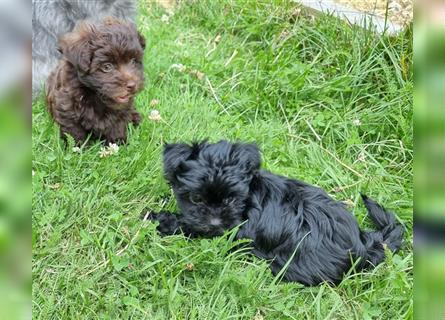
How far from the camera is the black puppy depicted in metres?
2.86

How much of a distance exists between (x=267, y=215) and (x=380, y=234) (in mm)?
652

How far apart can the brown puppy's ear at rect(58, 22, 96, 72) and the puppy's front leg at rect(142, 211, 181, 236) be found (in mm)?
1018

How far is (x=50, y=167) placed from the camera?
3504 mm

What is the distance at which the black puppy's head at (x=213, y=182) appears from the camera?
2846 millimetres

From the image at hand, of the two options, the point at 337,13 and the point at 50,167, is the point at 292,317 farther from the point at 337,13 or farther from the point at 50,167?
the point at 337,13

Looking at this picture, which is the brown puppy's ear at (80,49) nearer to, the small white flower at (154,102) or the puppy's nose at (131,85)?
the puppy's nose at (131,85)

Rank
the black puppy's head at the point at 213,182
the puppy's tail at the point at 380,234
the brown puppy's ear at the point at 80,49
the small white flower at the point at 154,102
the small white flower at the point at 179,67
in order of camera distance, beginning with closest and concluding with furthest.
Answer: the black puppy's head at the point at 213,182 < the puppy's tail at the point at 380,234 < the brown puppy's ear at the point at 80,49 < the small white flower at the point at 154,102 < the small white flower at the point at 179,67

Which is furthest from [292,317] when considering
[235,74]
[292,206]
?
[235,74]

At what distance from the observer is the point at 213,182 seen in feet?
9.23

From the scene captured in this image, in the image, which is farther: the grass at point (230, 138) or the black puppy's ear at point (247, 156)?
the black puppy's ear at point (247, 156)

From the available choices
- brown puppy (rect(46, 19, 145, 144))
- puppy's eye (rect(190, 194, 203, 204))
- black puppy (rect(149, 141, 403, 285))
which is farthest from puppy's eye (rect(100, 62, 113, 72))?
puppy's eye (rect(190, 194, 203, 204))

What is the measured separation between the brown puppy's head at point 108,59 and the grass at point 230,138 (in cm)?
41

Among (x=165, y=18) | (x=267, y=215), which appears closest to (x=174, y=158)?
(x=267, y=215)

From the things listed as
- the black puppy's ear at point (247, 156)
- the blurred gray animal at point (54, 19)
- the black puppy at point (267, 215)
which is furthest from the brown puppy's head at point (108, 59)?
the blurred gray animal at point (54, 19)
